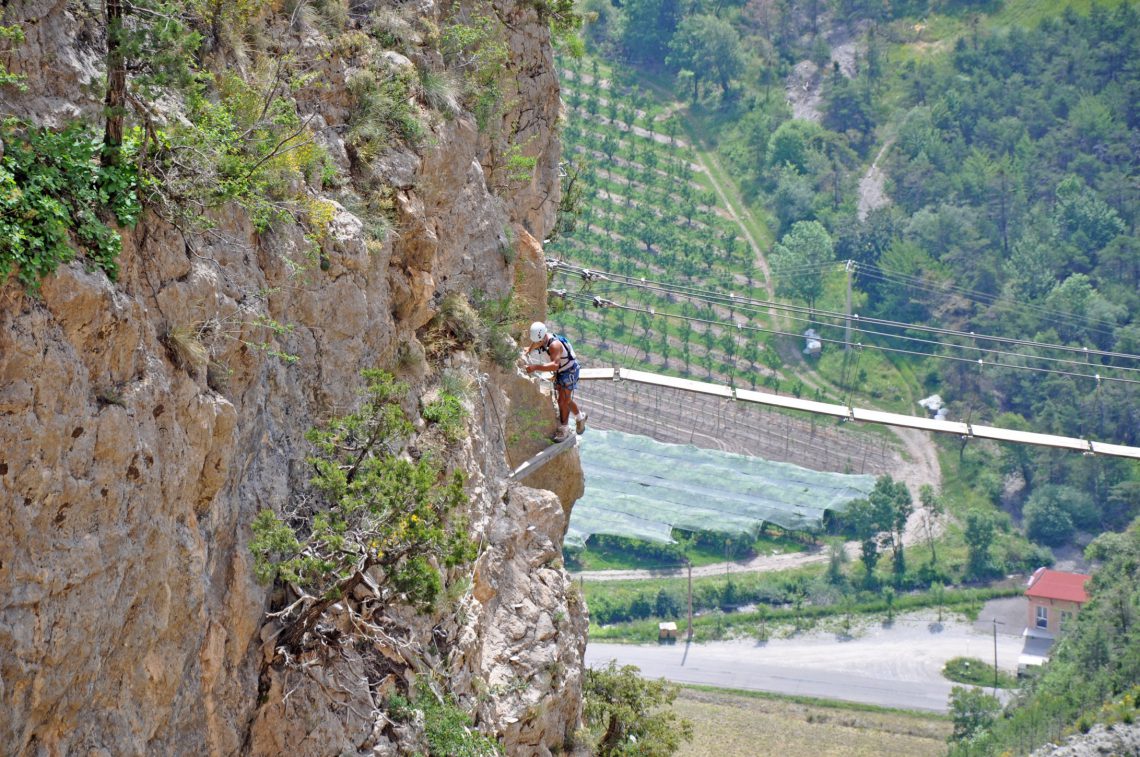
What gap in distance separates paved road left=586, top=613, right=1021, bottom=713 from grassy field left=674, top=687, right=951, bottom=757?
1357mm

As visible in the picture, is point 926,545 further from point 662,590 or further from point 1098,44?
point 1098,44

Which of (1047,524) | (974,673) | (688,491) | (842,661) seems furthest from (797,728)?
(1047,524)

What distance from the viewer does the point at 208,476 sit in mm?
7871

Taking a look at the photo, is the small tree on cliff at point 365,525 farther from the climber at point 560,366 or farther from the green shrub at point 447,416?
the climber at point 560,366

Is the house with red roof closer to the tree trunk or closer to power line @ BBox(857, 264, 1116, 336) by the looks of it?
power line @ BBox(857, 264, 1116, 336)

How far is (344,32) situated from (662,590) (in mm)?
36085

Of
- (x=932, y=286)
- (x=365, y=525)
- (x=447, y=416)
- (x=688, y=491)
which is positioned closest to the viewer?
(x=365, y=525)

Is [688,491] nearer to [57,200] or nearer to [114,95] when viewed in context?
[114,95]

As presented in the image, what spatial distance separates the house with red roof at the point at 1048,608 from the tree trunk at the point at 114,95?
4083 centimetres

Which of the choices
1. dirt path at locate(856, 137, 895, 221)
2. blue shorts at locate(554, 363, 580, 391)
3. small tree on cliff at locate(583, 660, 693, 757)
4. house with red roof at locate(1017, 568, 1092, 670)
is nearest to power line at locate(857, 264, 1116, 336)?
dirt path at locate(856, 137, 895, 221)

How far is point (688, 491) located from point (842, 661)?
885 cm

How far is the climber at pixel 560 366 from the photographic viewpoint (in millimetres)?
13717

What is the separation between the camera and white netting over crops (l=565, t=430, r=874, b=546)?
47.9 m

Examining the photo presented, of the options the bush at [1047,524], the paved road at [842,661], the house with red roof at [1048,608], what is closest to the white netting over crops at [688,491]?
the paved road at [842,661]
